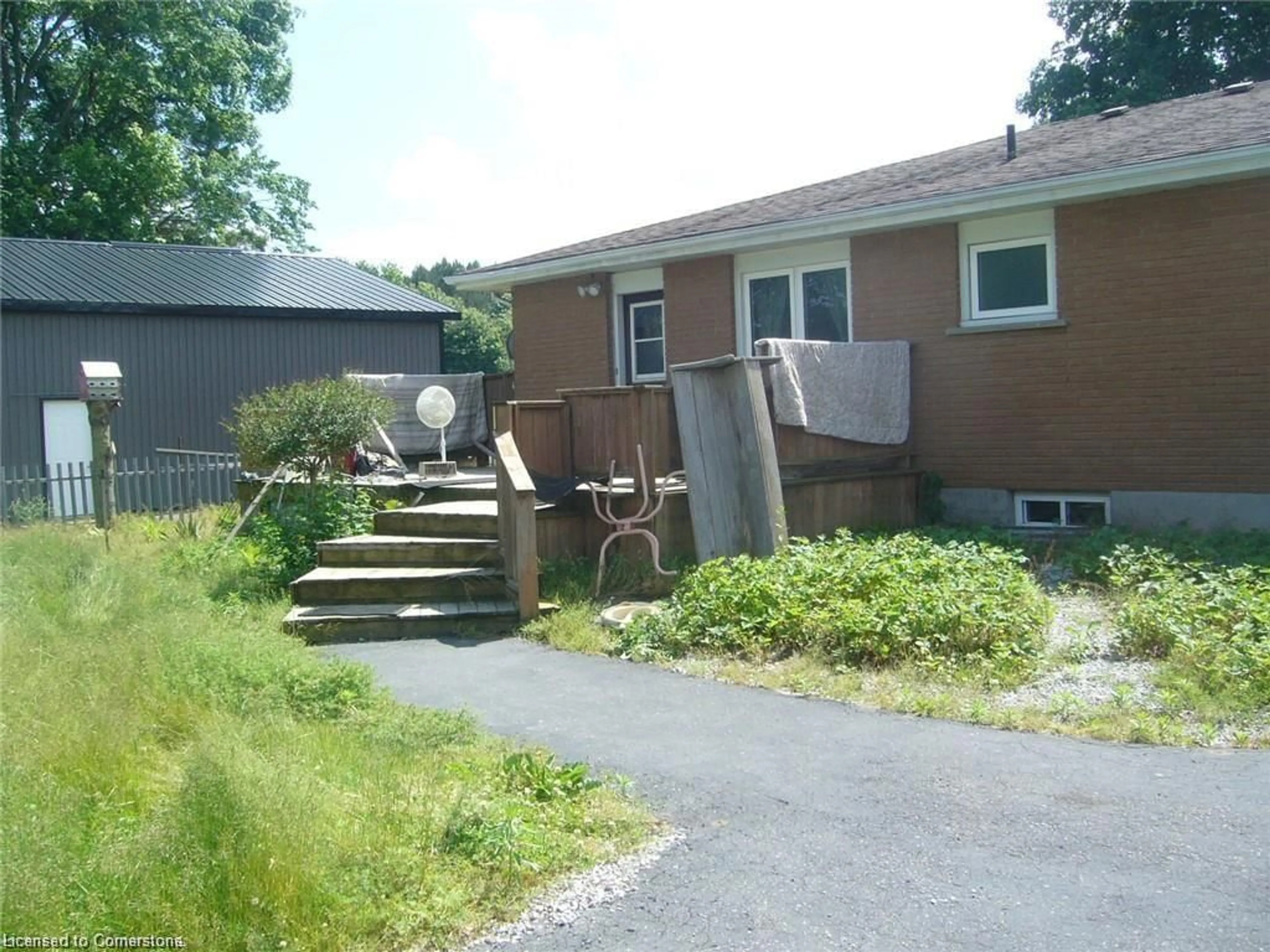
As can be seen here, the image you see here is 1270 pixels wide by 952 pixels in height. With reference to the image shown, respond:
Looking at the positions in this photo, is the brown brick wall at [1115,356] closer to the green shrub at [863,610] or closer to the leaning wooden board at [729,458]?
the green shrub at [863,610]

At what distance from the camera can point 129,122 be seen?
112 ft

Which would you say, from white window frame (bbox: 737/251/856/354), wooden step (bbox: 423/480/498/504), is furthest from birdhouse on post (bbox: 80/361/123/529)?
white window frame (bbox: 737/251/856/354)

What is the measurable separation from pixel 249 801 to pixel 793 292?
36.9 feet

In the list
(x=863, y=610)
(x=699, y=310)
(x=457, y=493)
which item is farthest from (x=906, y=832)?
(x=699, y=310)

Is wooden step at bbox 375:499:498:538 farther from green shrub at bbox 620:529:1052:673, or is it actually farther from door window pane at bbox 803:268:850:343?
door window pane at bbox 803:268:850:343

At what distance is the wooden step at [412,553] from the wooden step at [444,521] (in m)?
0.12

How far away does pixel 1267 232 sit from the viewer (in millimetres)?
10883

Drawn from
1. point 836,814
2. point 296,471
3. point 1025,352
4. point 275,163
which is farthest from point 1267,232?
point 275,163

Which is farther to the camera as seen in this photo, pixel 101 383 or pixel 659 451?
pixel 101 383

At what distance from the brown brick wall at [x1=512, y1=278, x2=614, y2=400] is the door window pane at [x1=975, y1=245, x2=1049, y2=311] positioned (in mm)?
5324

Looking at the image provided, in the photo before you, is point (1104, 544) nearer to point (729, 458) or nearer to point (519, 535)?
point (729, 458)

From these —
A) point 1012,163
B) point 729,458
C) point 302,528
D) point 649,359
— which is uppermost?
point 1012,163

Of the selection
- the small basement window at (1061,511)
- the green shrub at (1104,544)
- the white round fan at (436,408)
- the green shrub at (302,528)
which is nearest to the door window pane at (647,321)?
the white round fan at (436,408)

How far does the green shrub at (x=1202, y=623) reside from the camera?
6.72 meters
